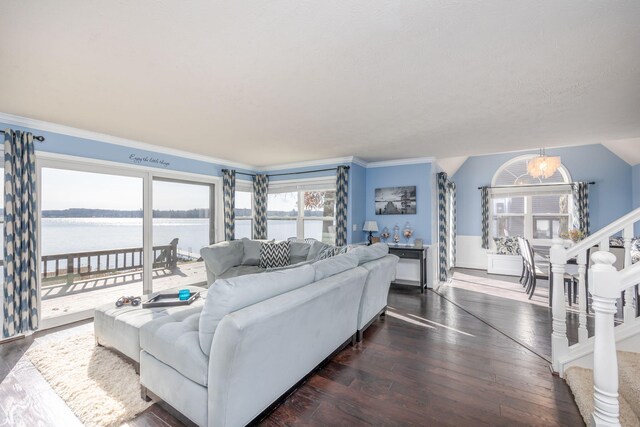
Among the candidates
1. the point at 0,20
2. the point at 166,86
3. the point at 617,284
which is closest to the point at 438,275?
the point at 617,284

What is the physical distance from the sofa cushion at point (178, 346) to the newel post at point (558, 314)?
280cm

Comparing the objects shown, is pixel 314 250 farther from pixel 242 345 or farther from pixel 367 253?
pixel 242 345

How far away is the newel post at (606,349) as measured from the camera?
1.32m

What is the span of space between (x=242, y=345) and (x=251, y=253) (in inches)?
131

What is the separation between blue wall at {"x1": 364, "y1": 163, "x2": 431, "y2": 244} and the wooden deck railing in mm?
3687

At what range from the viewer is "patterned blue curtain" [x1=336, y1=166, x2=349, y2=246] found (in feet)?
17.1

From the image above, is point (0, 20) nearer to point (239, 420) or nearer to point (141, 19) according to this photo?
point (141, 19)

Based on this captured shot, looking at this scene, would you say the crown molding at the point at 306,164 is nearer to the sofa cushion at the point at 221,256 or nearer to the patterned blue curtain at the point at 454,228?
the sofa cushion at the point at 221,256

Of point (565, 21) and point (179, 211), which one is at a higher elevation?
point (565, 21)

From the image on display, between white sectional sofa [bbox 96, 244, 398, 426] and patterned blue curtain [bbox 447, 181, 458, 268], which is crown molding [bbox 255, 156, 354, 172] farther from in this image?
white sectional sofa [bbox 96, 244, 398, 426]

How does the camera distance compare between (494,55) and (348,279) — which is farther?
(348,279)

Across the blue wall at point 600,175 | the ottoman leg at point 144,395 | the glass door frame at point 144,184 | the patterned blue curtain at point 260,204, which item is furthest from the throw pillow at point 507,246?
the ottoman leg at point 144,395

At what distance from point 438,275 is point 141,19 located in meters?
5.74

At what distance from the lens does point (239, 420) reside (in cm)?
158
